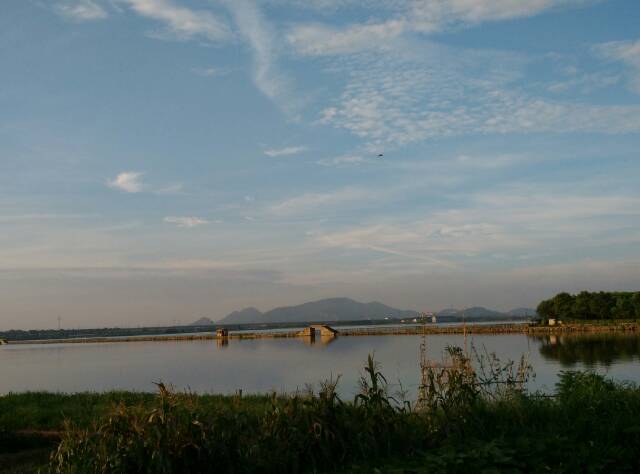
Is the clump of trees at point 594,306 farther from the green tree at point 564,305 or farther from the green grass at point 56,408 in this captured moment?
the green grass at point 56,408

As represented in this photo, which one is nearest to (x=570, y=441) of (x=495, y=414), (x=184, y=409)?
(x=495, y=414)

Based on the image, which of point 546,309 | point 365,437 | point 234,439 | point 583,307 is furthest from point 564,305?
point 234,439

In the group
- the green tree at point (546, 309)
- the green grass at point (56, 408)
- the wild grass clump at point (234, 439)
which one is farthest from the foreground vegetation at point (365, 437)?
the green tree at point (546, 309)

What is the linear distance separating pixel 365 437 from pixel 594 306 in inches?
4091

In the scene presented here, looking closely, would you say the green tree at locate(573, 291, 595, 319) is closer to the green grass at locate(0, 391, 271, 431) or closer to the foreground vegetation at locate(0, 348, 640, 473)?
the green grass at locate(0, 391, 271, 431)

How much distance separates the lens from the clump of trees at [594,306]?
9569 cm

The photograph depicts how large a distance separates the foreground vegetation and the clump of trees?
96.4 meters

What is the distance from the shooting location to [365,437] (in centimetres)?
815

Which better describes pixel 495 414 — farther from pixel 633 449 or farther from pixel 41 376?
pixel 41 376

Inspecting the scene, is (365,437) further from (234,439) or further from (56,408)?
(56,408)

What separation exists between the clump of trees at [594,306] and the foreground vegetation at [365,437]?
96.4 metres

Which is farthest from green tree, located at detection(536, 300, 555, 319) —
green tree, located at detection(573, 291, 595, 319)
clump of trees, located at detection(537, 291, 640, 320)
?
green tree, located at detection(573, 291, 595, 319)

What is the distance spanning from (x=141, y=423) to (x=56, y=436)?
5566 millimetres

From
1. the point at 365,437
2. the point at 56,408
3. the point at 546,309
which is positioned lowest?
the point at 56,408
